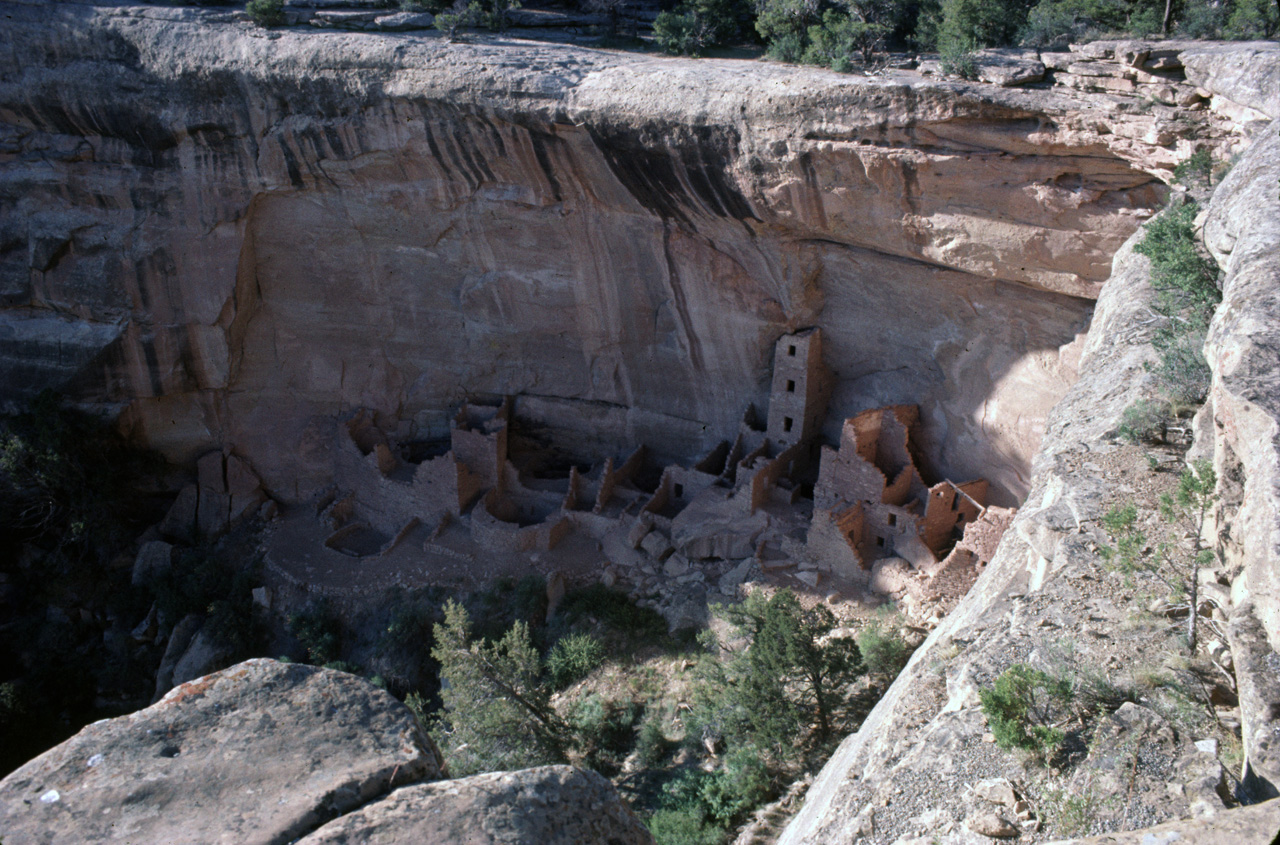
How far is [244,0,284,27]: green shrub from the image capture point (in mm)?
14875

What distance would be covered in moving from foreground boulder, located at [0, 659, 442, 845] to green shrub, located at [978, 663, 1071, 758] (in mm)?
2493

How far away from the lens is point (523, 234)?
52.3ft

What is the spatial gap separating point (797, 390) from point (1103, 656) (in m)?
10.7

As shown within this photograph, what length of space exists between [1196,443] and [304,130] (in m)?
13.4

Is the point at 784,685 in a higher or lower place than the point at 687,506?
lower

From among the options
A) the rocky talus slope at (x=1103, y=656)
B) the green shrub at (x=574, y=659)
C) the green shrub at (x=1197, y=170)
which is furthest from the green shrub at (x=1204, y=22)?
the green shrub at (x=574, y=659)

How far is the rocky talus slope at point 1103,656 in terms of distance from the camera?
377 centimetres

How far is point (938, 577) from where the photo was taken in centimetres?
1234

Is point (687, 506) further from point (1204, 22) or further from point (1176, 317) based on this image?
point (1204, 22)

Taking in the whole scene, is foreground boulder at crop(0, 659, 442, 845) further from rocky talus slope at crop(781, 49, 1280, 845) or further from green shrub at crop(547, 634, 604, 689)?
green shrub at crop(547, 634, 604, 689)

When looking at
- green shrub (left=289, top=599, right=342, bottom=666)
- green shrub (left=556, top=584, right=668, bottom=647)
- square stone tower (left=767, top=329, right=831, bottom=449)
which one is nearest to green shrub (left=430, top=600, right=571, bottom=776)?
green shrub (left=556, top=584, right=668, bottom=647)

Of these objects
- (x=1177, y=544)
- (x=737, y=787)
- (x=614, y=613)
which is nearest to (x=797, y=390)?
(x=614, y=613)

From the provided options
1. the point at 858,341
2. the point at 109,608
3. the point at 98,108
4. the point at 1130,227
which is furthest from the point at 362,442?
the point at 1130,227

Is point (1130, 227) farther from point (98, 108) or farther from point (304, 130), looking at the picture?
point (98, 108)
